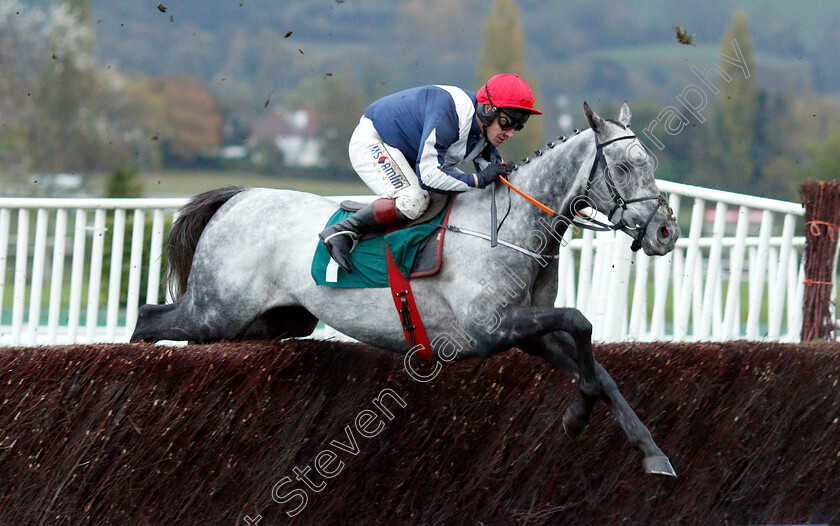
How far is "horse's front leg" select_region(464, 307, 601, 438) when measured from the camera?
12.2ft

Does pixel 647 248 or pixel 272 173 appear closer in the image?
pixel 647 248

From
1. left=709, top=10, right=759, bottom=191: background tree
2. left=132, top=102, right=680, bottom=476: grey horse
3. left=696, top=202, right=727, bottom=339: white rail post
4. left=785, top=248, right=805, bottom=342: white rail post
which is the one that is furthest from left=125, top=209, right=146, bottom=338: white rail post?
left=709, top=10, right=759, bottom=191: background tree

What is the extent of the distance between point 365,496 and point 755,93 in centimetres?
3554

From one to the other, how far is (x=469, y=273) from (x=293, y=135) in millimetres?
41271

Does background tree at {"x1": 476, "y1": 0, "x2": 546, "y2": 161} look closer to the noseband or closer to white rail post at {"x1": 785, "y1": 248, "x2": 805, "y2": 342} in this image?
white rail post at {"x1": 785, "y1": 248, "x2": 805, "y2": 342}

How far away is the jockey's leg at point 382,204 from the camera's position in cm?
412

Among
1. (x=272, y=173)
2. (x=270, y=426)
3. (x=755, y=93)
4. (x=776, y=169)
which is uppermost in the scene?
(x=270, y=426)

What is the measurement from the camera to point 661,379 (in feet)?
14.8

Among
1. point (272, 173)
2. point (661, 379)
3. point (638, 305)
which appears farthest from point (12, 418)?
point (272, 173)

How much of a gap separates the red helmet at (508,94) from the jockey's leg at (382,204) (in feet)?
1.60

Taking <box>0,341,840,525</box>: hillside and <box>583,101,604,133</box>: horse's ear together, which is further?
<box>0,341,840,525</box>: hillside

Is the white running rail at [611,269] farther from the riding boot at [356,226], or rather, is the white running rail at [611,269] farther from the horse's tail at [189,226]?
the riding boot at [356,226]

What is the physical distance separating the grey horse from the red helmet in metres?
0.23

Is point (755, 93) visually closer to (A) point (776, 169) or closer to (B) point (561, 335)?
(A) point (776, 169)
